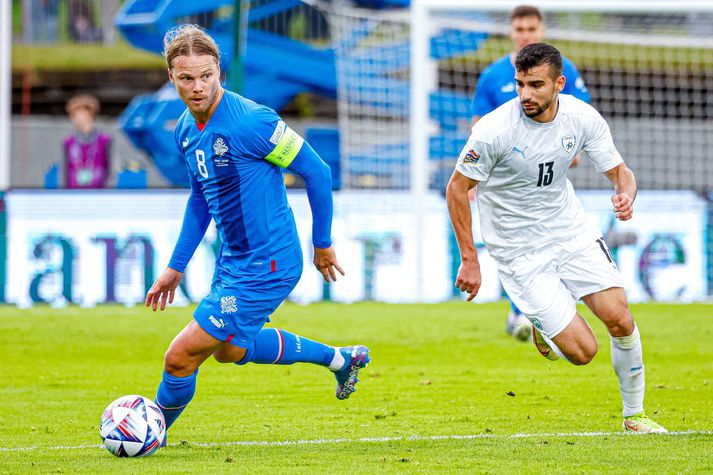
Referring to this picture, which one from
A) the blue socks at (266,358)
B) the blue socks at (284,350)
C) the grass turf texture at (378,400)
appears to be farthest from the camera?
the blue socks at (284,350)

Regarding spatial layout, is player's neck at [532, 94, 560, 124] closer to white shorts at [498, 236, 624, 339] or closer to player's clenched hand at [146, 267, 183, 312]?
white shorts at [498, 236, 624, 339]

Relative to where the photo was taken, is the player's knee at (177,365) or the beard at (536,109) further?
the beard at (536,109)

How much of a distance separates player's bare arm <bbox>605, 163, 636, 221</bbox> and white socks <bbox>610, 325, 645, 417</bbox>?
0.68 meters

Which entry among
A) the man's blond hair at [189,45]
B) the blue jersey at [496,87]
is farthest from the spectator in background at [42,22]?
the man's blond hair at [189,45]

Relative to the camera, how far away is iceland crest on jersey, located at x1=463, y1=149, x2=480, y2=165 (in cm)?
643

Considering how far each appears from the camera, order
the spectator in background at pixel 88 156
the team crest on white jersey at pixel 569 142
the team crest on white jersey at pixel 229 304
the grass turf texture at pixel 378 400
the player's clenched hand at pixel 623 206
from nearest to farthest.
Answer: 1. the grass turf texture at pixel 378 400
2. the team crest on white jersey at pixel 229 304
3. the player's clenched hand at pixel 623 206
4. the team crest on white jersey at pixel 569 142
5. the spectator in background at pixel 88 156

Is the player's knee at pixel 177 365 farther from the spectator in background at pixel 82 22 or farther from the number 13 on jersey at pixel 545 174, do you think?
the spectator in background at pixel 82 22

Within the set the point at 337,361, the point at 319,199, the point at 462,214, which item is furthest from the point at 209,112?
the point at 337,361

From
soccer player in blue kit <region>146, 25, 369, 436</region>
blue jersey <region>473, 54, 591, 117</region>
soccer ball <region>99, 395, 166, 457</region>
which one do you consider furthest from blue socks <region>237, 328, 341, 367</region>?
blue jersey <region>473, 54, 591, 117</region>

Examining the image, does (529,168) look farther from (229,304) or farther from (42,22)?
(42,22)

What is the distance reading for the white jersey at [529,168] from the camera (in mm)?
6465

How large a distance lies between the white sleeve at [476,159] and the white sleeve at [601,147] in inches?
21.5

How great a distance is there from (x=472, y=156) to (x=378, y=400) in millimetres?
2125

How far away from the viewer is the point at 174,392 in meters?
6.08
